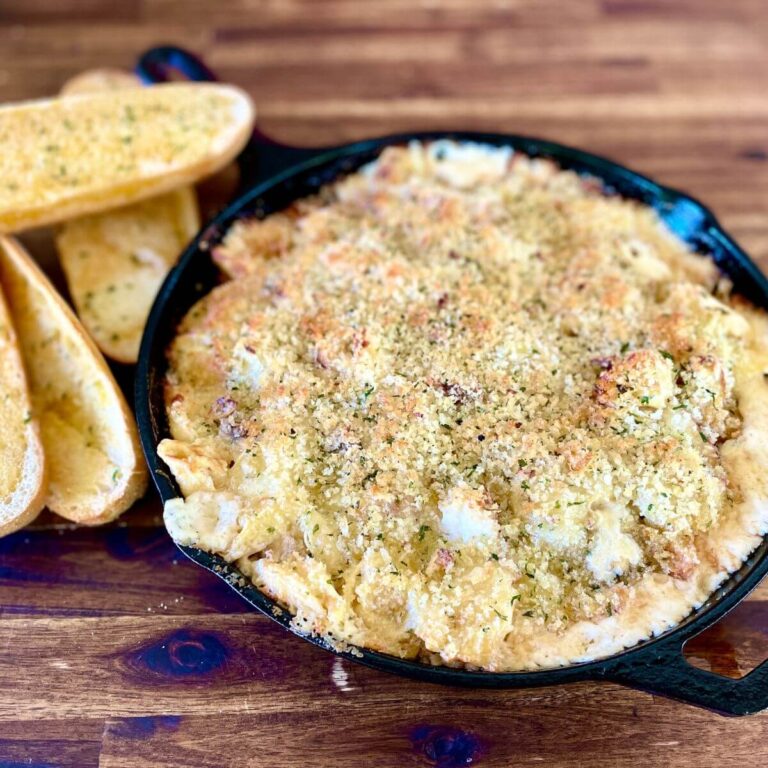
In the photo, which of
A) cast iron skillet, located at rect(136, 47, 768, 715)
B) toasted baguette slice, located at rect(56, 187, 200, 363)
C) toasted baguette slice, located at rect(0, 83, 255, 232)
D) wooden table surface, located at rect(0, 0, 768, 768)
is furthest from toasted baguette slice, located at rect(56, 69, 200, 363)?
wooden table surface, located at rect(0, 0, 768, 768)

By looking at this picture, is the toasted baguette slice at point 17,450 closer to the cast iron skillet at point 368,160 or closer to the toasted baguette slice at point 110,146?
the cast iron skillet at point 368,160

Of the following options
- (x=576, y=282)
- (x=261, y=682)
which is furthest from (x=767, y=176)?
(x=261, y=682)

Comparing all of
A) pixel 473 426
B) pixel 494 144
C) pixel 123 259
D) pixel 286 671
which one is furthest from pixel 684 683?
pixel 123 259

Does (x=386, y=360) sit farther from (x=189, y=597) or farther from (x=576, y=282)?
(x=189, y=597)

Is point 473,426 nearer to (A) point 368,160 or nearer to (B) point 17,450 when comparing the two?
(A) point 368,160

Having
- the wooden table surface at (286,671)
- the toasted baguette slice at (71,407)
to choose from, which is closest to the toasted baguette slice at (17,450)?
the toasted baguette slice at (71,407)

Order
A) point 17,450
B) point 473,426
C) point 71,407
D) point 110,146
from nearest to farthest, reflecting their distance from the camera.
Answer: point 473,426, point 17,450, point 71,407, point 110,146

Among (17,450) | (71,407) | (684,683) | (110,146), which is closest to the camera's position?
(684,683)
